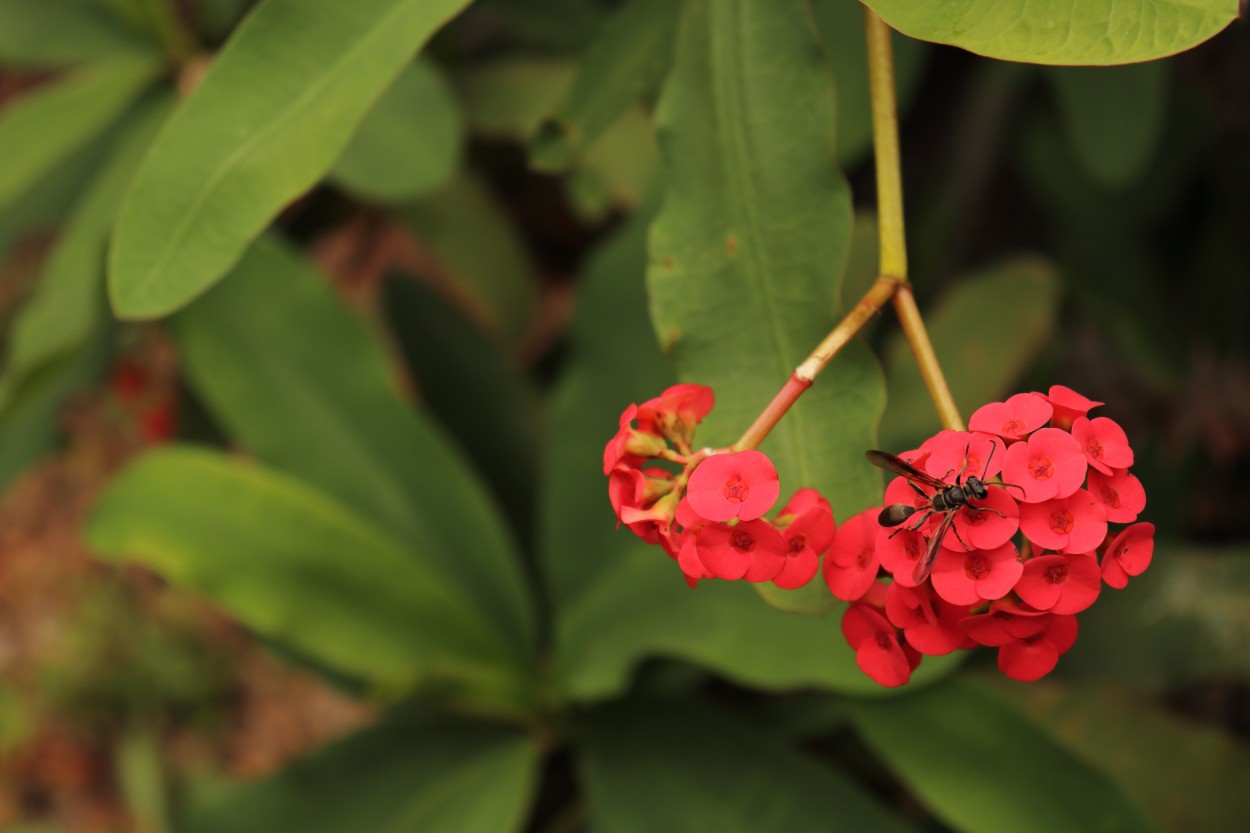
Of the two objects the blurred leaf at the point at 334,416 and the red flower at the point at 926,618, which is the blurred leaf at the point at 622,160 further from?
the red flower at the point at 926,618

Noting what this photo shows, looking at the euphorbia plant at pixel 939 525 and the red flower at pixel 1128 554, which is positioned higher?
the euphorbia plant at pixel 939 525

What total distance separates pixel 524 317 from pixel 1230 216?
1035mm

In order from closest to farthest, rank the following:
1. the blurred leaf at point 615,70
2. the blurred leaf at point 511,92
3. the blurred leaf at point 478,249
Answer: the blurred leaf at point 615,70, the blurred leaf at point 511,92, the blurred leaf at point 478,249

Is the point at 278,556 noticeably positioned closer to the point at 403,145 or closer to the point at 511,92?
the point at 403,145

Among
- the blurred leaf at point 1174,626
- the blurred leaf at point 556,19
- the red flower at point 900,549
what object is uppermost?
the red flower at point 900,549

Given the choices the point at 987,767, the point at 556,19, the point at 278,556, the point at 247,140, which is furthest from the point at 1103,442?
the point at 556,19

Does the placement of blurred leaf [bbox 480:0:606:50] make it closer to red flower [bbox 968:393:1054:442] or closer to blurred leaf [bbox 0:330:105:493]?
blurred leaf [bbox 0:330:105:493]

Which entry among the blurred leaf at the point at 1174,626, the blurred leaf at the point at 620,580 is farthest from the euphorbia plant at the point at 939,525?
the blurred leaf at the point at 1174,626

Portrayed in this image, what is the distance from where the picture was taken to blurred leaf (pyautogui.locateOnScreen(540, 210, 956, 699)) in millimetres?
1061

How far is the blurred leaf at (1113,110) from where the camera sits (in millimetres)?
1146

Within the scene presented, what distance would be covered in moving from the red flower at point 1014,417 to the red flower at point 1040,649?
9 cm

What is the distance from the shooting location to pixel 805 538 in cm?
Result: 51

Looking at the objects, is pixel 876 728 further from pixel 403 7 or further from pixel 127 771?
pixel 127 771

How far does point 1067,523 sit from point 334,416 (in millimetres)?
985
